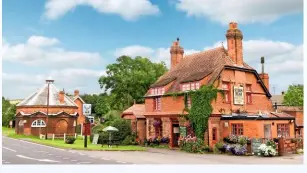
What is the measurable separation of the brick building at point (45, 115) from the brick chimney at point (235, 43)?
2630 cm

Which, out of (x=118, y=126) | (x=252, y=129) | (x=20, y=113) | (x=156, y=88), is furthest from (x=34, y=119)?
(x=252, y=129)

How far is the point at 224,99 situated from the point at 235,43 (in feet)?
16.5

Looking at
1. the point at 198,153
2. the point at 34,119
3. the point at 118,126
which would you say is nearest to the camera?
the point at 198,153

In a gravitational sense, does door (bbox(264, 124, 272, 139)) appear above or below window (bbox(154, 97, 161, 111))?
below

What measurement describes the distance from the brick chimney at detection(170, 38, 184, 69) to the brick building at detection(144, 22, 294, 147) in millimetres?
1747

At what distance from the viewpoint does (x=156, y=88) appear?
113 feet

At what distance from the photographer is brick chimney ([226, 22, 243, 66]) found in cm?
3088

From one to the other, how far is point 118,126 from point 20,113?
19635mm

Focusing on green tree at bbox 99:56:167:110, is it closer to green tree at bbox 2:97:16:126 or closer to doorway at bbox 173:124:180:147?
doorway at bbox 173:124:180:147

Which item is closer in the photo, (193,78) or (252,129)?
(252,129)

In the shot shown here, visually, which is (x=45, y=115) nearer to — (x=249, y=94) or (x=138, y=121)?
(x=138, y=121)

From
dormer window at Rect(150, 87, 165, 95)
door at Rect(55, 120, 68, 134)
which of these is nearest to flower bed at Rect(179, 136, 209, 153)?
dormer window at Rect(150, 87, 165, 95)

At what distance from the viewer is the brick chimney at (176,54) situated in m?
37.6
